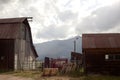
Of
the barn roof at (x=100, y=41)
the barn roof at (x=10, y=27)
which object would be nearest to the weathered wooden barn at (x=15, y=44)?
the barn roof at (x=10, y=27)

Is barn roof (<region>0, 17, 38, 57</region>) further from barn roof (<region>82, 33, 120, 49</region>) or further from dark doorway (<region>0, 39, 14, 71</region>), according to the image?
barn roof (<region>82, 33, 120, 49</region>)

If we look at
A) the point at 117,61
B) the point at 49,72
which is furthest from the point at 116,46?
the point at 49,72

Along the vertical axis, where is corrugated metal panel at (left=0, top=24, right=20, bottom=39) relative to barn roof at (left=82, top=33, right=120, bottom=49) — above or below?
above

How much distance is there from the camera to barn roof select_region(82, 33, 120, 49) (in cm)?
3475

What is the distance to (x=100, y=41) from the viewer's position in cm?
3659

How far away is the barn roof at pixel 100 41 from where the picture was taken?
34.8 meters

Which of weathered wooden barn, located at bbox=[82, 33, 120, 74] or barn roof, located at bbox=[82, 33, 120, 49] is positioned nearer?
weathered wooden barn, located at bbox=[82, 33, 120, 74]

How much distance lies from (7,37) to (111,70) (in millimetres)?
16956

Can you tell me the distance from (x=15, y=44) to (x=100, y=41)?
13584mm

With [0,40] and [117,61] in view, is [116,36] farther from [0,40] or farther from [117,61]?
[0,40]

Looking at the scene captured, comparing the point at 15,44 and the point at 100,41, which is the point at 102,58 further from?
the point at 15,44

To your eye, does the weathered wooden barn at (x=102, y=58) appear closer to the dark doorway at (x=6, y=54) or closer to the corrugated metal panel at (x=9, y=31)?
the dark doorway at (x=6, y=54)

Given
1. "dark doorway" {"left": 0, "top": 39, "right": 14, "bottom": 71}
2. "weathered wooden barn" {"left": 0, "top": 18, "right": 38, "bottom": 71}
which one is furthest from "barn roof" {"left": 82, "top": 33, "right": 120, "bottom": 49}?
"dark doorway" {"left": 0, "top": 39, "right": 14, "bottom": 71}

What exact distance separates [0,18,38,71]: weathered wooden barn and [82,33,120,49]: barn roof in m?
11.2
